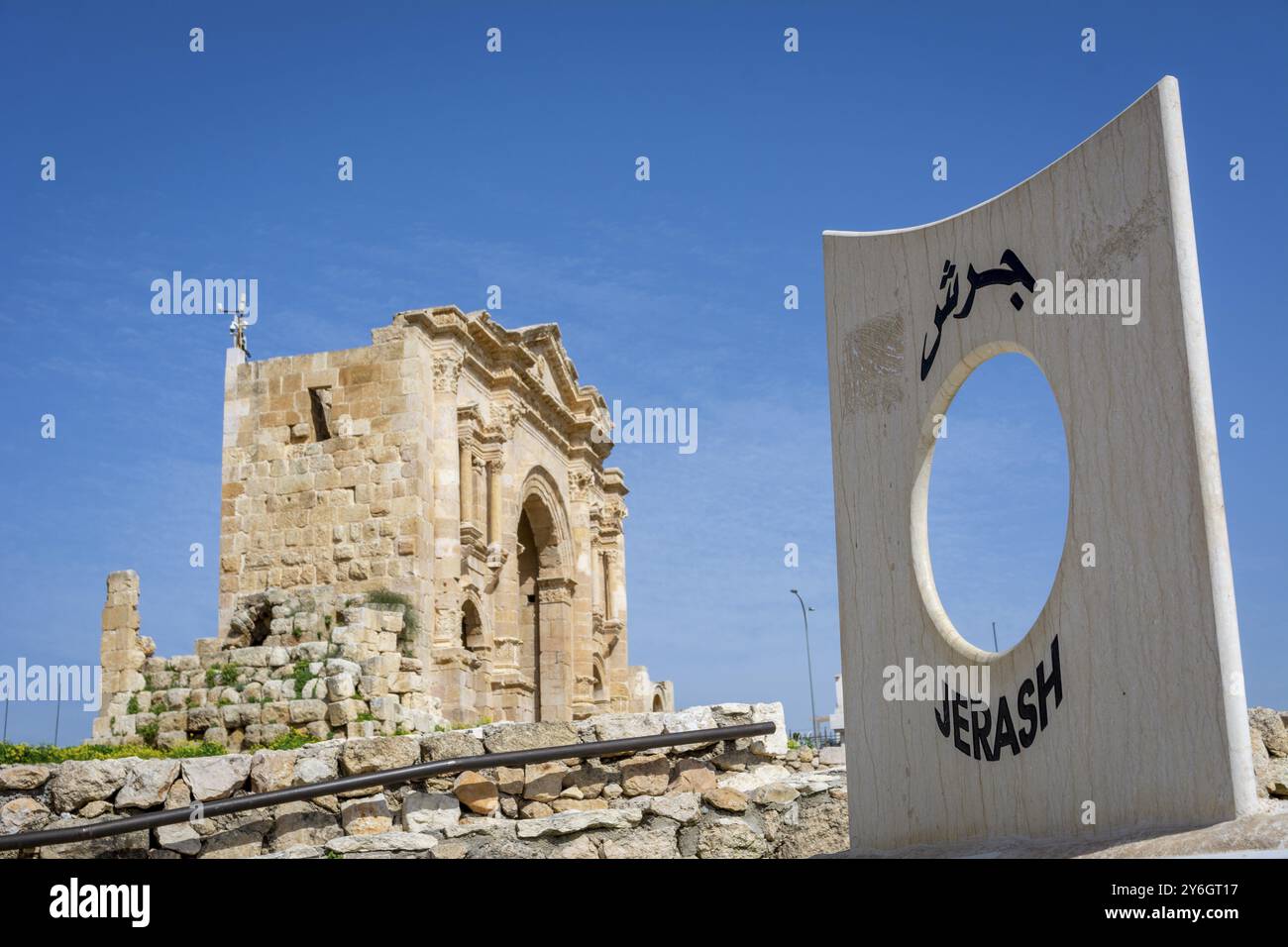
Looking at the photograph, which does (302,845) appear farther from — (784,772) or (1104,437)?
(1104,437)

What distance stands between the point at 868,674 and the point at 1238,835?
2.40m

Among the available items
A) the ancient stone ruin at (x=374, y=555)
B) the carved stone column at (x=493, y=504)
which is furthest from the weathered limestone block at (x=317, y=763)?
the carved stone column at (x=493, y=504)

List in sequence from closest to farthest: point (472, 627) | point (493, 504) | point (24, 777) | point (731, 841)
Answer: point (731, 841) < point (24, 777) < point (472, 627) < point (493, 504)

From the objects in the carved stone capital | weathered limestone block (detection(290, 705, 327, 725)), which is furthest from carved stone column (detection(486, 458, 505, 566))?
weathered limestone block (detection(290, 705, 327, 725))

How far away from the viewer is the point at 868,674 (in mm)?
6535

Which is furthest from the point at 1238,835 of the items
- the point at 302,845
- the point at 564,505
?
the point at 564,505

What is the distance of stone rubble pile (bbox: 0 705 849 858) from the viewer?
7.59 meters

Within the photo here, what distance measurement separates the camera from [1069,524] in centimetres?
538

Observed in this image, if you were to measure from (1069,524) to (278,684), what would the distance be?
12507 millimetres

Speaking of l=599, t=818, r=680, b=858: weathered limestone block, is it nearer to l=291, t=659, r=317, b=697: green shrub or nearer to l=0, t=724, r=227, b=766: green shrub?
l=0, t=724, r=227, b=766: green shrub

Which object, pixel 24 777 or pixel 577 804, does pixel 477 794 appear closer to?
pixel 577 804

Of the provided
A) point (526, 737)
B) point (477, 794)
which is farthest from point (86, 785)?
point (526, 737)
